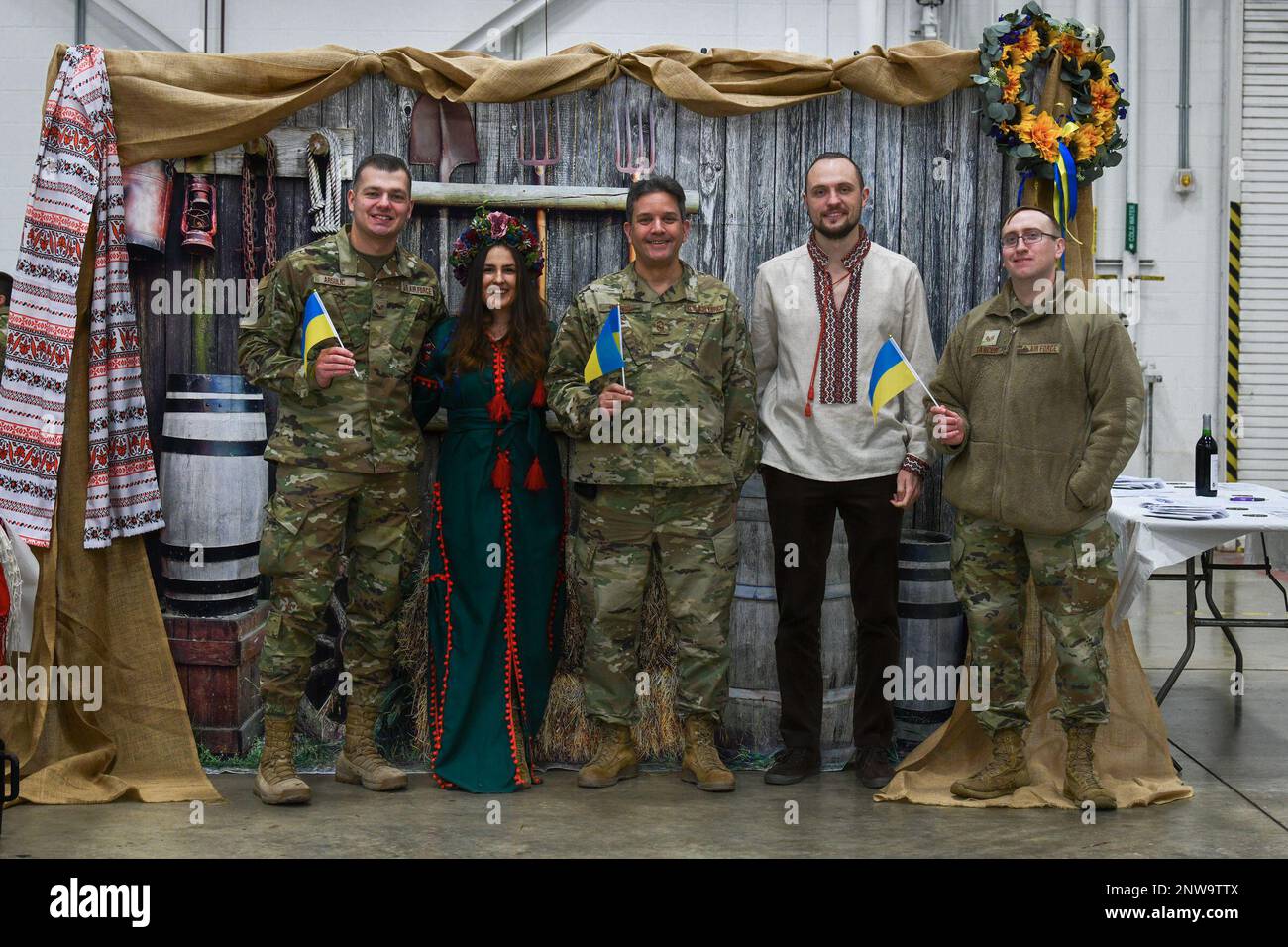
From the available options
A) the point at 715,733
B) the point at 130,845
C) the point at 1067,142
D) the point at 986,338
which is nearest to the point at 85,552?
the point at 130,845

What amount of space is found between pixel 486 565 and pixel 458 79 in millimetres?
1907

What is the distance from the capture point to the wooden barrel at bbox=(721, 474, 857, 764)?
485cm

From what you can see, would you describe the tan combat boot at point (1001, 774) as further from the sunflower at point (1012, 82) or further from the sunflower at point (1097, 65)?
the sunflower at point (1097, 65)

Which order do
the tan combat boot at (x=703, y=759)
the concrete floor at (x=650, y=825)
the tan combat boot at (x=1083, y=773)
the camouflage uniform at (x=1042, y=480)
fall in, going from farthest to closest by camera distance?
1. the tan combat boot at (x=703, y=759)
2. the tan combat boot at (x=1083, y=773)
3. the camouflage uniform at (x=1042, y=480)
4. the concrete floor at (x=650, y=825)

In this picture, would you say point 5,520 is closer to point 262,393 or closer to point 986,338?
point 262,393

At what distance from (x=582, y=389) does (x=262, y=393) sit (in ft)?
4.67

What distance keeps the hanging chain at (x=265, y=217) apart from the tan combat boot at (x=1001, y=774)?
3268 millimetres

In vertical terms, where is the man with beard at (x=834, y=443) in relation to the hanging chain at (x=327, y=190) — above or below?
below

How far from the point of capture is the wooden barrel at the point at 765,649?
4.85 metres

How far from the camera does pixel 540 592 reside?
4695mm

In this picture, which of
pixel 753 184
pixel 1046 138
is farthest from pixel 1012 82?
pixel 753 184

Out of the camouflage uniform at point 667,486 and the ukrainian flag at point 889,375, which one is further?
the camouflage uniform at point 667,486

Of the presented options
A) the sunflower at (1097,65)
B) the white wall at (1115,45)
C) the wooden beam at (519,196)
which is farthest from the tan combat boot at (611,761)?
the white wall at (1115,45)

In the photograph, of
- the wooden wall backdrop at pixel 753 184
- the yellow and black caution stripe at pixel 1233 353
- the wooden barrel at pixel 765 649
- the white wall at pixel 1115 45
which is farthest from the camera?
the yellow and black caution stripe at pixel 1233 353
